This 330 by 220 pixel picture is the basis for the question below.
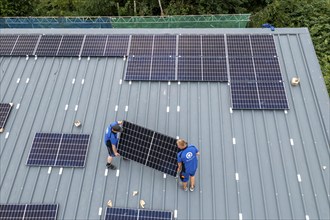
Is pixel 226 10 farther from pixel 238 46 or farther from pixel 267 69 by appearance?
pixel 267 69

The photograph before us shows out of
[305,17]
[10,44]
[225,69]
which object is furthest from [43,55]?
[305,17]

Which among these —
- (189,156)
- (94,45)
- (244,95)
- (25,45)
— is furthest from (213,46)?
(25,45)

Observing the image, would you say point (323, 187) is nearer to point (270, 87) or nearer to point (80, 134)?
point (270, 87)

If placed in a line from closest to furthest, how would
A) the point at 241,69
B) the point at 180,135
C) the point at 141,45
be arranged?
1. the point at 180,135
2. the point at 241,69
3. the point at 141,45

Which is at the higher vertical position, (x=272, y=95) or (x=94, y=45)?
(x=94, y=45)

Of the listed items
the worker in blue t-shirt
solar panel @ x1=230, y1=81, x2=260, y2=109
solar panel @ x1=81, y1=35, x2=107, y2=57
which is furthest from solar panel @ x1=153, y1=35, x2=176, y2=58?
the worker in blue t-shirt

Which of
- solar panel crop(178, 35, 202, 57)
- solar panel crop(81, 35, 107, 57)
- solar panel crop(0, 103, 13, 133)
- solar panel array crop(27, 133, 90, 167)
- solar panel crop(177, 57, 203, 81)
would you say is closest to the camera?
solar panel array crop(27, 133, 90, 167)

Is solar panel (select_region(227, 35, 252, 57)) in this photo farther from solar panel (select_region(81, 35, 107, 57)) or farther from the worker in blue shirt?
the worker in blue shirt
